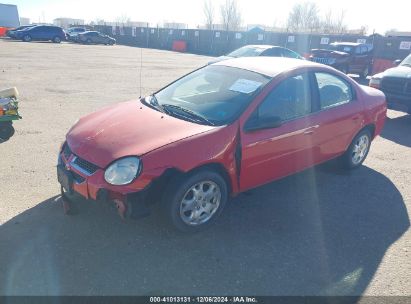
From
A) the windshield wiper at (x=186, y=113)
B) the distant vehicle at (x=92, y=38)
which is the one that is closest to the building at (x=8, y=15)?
the distant vehicle at (x=92, y=38)

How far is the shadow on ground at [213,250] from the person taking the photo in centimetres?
281

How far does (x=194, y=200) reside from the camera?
336cm

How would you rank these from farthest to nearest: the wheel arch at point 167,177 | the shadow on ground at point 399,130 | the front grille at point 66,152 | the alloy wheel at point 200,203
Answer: the shadow on ground at point 399,130, the front grille at point 66,152, the alloy wheel at point 200,203, the wheel arch at point 167,177

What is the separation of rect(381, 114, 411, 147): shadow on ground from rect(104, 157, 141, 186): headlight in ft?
19.1

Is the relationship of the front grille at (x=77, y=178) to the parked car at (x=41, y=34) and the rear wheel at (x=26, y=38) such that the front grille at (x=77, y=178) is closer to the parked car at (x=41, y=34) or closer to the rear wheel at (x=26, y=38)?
the parked car at (x=41, y=34)

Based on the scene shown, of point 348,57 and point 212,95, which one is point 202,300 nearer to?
point 212,95

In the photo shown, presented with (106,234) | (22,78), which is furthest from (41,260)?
(22,78)

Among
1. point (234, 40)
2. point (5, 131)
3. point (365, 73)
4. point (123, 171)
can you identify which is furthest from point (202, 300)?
point (234, 40)

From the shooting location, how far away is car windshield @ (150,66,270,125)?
3.61 m

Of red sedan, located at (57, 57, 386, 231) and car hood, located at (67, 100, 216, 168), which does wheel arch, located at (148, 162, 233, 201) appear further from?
car hood, located at (67, 100, 216, 168)

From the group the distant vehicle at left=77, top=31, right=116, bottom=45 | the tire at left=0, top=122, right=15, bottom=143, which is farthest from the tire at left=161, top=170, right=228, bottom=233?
the distant vehicle at left=77, top=31, right=116, bottom=45

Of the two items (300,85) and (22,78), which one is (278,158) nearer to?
(300,85)

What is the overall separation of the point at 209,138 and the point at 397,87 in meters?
Result: 7.10

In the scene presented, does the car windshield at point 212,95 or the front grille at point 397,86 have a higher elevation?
the car windshield at point 212,95
